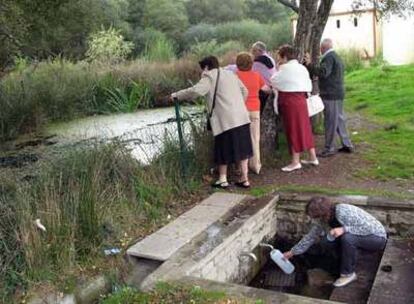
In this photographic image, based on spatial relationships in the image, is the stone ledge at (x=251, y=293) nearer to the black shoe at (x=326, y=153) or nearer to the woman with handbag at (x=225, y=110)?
the woman with handbag at (x=225, y=110)

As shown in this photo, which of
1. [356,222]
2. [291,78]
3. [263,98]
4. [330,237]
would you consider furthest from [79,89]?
[356,222]

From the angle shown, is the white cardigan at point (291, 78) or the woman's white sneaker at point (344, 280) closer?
the woman's white sneaker at point (344, 280)

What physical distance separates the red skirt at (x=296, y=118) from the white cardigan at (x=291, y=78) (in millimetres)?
90

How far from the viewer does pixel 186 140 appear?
6.73 meters

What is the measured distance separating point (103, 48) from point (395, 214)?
18227mm

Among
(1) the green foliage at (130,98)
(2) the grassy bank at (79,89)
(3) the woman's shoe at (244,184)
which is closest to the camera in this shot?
(3) the woman's shoe at (244,184)

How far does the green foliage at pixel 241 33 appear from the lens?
30047 mm

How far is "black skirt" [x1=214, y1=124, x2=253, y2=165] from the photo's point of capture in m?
6.40

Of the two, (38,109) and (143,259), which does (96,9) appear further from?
(143,259)

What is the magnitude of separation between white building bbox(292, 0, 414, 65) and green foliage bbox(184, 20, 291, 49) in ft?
18.1

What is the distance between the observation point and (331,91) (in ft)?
25.1

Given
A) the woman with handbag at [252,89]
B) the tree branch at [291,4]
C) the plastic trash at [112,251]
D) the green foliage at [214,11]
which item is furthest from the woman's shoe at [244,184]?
the green foliage at [214,11]

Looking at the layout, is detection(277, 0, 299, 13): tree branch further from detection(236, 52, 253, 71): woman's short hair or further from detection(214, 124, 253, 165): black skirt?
detection(214, 124, 253, 165): black skirt

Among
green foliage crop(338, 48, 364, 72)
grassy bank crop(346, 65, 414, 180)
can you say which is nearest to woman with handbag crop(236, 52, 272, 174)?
grassy bank crop(346, 65, 414, 180)
